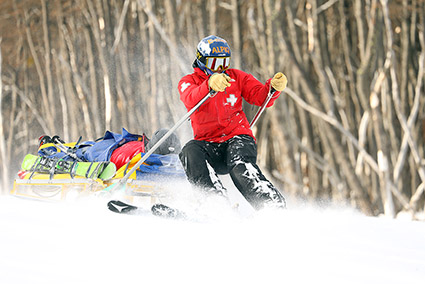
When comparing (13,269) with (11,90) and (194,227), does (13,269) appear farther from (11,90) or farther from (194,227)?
(11,90)

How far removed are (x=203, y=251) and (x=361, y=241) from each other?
0.71m

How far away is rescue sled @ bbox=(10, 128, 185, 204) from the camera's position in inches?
135

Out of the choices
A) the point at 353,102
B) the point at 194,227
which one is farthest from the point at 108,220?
the point at 353,102

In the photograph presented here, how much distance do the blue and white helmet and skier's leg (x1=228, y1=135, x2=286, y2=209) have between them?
422 millimetres

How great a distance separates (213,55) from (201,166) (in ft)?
2.09

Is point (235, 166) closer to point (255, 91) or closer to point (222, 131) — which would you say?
point (222, 131)

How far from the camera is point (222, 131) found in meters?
3.04

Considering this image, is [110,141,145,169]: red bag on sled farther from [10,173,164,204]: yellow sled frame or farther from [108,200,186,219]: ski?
[108,200,186,219]: ski

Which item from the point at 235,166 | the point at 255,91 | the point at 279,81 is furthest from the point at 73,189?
the point at 279,81

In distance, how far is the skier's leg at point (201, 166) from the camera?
2.83 meters

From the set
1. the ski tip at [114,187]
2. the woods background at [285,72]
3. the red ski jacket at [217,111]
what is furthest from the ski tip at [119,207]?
the woods background at [285,72]

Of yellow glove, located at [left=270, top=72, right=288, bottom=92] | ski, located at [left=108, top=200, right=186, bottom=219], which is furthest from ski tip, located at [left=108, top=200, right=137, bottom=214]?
yellow glove, located at [left=270, top=72, right=288, bottom=92]

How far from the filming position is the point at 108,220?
2604 millimetres

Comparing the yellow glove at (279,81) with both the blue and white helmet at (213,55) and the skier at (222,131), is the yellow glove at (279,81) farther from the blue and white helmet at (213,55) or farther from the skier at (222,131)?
the blue and white helmet at (213,55)
